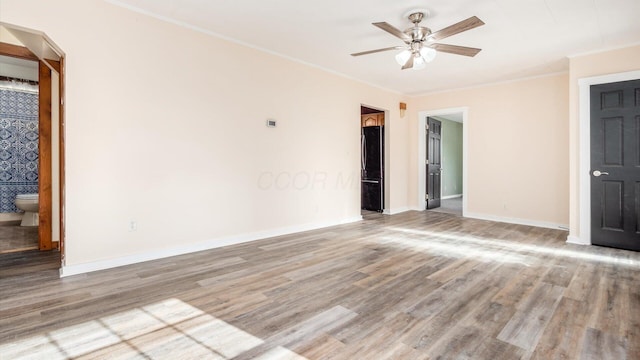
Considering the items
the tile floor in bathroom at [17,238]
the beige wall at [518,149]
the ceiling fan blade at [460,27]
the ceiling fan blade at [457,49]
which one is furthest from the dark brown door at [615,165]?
the tile floor in bathroom at [17,238]

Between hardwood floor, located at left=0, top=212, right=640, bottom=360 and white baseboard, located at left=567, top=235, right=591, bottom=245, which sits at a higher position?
white baseboard, located at left=567, top=235, right=591, bottom=245

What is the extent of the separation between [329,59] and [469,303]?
3.81 m

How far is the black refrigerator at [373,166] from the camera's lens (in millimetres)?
6883

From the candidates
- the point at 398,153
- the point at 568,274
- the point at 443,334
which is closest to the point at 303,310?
the point at 443,334

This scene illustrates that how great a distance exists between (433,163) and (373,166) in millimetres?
1712

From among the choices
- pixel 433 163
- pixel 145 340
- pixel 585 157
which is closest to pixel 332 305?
pixel 145 340

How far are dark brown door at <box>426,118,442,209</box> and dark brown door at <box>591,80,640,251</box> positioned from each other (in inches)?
134

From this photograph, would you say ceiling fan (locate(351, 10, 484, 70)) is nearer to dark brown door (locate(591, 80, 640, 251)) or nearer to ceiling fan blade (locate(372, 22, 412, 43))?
ceiling fan blade (locate(372, 22, 412, 43))

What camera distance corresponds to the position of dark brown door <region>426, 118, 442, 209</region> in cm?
743

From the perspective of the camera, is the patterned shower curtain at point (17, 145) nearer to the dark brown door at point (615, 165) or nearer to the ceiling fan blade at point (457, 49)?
the ceiling fan blade at point (457, 49)

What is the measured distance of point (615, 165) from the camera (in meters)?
4.06

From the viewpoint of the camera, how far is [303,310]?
7.53ft

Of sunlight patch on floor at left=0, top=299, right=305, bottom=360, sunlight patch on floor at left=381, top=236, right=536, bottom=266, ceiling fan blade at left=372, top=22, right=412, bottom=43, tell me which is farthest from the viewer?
sunlight patch on floor at left=381, top=236, right=536, bottom=266

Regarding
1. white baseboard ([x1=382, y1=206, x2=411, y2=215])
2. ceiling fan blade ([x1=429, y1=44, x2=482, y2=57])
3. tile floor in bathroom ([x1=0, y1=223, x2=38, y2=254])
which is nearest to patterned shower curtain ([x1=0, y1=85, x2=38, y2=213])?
tile floor in bathroom ([x1=0, y1=223, x2=38, y2=254])
